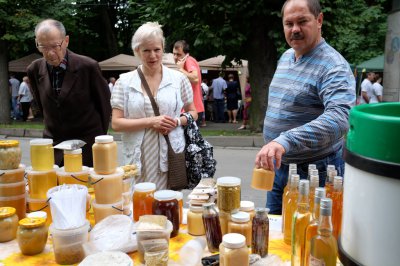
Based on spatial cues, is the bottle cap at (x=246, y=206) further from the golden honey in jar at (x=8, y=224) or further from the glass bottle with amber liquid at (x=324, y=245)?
the golden honey in jar at (x=8, y=224)

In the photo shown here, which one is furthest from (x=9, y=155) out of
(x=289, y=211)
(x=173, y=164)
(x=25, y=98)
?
(x=25, y=98)

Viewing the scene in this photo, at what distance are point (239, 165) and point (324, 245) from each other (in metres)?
6.06

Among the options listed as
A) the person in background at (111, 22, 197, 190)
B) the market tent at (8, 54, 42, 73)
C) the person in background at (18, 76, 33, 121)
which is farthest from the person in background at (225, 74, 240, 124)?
the person in background at (111, 22, 197, 190)

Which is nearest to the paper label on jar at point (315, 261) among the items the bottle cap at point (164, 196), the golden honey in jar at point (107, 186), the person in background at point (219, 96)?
the bottle cap at point (164, 196)

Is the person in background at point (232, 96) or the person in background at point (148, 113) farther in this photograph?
the person in background at point (232, 96)

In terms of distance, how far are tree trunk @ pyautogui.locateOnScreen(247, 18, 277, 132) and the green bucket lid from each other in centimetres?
849

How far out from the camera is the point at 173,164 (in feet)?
9.14

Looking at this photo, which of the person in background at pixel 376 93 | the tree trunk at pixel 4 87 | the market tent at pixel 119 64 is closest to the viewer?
the person in background at pixel 376 93

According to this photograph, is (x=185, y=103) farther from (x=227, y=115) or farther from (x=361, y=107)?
(x=227, y=115)

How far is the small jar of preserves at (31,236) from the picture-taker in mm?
1756

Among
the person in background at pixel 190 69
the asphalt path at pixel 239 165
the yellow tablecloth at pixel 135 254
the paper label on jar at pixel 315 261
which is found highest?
the person in background at pixel 190 69

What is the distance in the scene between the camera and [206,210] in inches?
68.5

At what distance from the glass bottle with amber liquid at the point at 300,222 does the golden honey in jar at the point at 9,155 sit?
1383mm

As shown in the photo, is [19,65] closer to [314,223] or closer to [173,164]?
[173,164]
